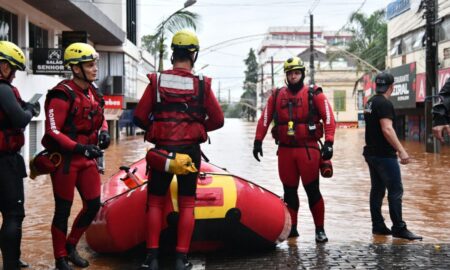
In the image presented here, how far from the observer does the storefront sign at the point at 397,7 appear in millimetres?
31289

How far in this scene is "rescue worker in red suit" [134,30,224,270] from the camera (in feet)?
16.0

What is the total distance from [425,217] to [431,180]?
206 inches

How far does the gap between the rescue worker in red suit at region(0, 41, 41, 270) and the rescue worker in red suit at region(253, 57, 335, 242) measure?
2654mm

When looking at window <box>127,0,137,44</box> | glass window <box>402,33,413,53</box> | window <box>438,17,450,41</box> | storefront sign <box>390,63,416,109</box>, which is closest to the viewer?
window <box>438,17,450,41</box>

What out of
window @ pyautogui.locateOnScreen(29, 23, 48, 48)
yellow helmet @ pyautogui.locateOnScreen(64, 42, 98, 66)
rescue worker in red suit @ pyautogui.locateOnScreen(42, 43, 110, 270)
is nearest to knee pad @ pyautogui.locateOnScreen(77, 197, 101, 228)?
rescue worker in red suit @ pyautogui.locateOnScreen(42, 43, 110, 270)

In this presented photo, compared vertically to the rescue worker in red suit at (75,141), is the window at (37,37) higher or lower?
higher

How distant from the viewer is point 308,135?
244 inches

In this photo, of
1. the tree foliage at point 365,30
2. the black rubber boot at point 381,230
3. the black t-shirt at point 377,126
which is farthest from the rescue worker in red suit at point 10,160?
the tree foliage at point 365,30

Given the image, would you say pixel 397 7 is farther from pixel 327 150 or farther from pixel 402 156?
pixel 327 150

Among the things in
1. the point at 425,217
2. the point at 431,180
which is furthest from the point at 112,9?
the point at 425,217

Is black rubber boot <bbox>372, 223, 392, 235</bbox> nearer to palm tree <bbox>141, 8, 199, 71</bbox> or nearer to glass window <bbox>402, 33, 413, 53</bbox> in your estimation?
palm tree <bbox>141, 8, 199, 71</bbox>

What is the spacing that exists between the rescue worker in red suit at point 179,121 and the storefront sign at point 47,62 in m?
13.8

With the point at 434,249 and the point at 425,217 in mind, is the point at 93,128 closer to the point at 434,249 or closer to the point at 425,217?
the point at 434,249

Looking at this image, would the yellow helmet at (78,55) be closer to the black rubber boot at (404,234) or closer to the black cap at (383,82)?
the black cap at (383,82)
